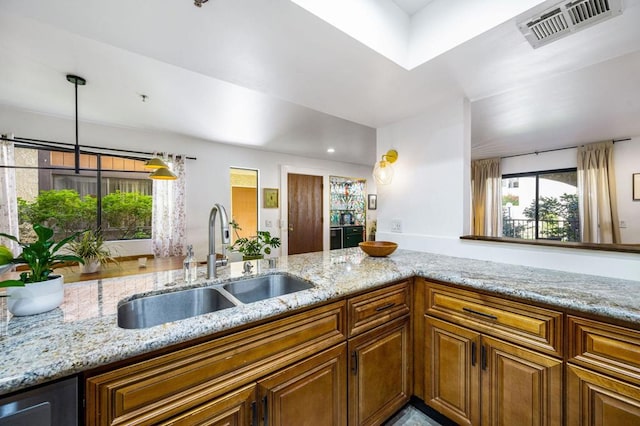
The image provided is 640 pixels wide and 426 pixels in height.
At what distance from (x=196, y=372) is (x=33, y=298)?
2.00 ft

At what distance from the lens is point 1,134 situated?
107 inches

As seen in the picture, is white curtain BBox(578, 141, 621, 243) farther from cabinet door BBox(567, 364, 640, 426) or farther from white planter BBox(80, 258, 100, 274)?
white planter BBox(80, 258, 100, 274)

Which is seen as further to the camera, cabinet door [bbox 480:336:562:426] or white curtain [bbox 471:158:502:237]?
white curtain [bbox 471:158:502:237]

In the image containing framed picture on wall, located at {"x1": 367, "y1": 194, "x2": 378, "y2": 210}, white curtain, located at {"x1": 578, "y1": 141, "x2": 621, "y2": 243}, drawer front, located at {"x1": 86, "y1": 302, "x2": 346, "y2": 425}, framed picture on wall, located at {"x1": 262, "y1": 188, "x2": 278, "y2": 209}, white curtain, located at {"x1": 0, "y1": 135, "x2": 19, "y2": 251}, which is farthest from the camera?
framed picture on wall, located at {"x1": 367, "y1": 194, "x2": 378, "y2": 210}

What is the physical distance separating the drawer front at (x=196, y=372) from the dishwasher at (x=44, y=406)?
0.03 meters

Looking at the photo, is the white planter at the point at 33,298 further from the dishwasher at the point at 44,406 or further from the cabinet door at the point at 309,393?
the cabinet door at the point at 309,393

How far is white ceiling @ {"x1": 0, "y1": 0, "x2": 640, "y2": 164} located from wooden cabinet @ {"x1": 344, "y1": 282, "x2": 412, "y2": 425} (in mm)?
1290

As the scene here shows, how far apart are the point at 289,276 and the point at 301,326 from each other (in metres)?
0.41

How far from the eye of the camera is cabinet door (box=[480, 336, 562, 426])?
1062 millimetres

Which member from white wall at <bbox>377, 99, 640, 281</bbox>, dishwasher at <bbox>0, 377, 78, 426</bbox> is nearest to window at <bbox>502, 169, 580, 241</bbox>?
white wall at <bbox>377, 99, 640, 281</bbox>

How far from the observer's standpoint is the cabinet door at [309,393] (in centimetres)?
94

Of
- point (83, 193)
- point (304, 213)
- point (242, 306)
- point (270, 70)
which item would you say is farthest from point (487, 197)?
point (83, 193)

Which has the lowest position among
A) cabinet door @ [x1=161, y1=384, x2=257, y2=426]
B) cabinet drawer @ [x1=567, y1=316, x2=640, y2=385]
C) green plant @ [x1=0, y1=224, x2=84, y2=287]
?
cabinet door @ [x1=161, y1=384, x2=257, y2=426]

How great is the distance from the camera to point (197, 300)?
121cm
